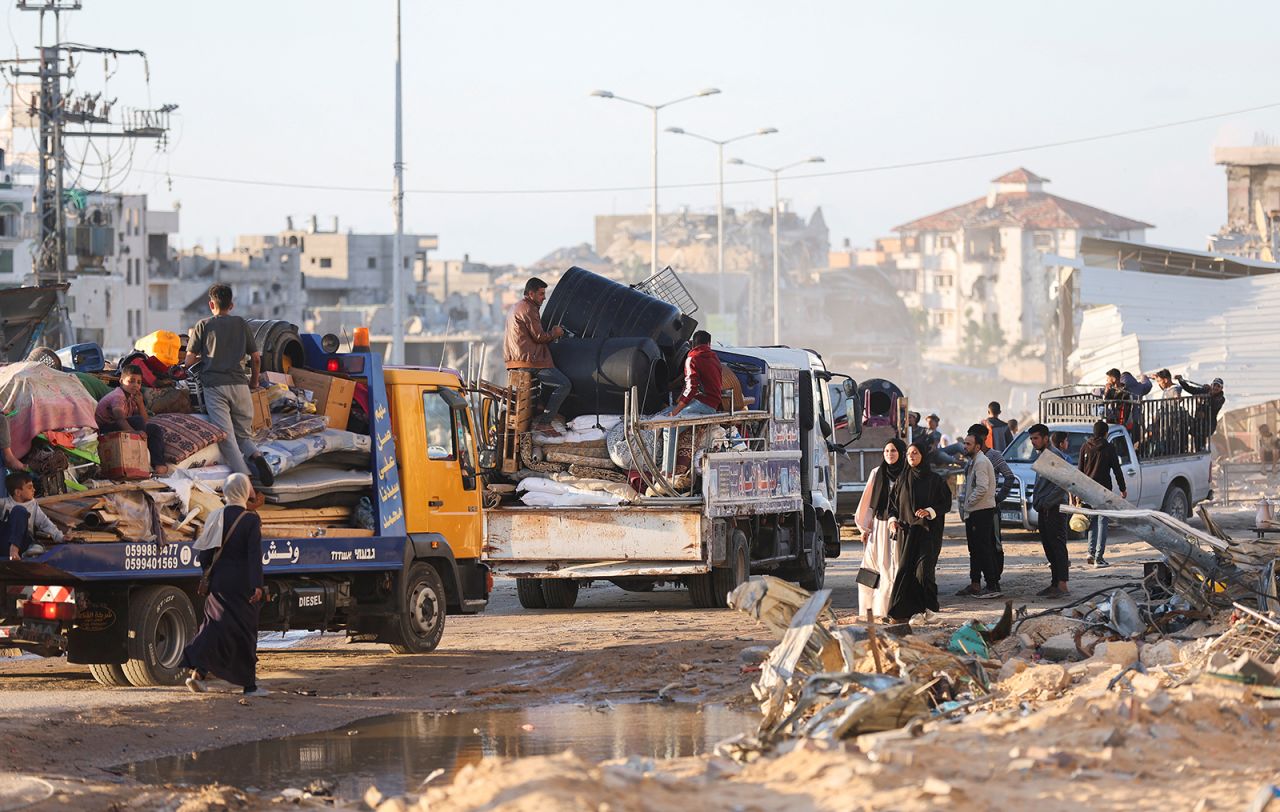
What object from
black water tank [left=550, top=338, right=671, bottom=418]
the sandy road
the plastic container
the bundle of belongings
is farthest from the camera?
black water tank [left=550, top=338, right=671, bottom=418]

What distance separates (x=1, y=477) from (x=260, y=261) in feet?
286

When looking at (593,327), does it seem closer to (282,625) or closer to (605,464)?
(605,464)

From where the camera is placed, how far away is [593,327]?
1978 centimetres

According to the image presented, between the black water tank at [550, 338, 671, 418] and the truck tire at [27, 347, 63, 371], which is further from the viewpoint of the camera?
the black water tank at [550, 338, 671, 418]

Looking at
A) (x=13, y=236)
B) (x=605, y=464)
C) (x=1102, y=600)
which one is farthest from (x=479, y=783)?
(x=13, y=236)

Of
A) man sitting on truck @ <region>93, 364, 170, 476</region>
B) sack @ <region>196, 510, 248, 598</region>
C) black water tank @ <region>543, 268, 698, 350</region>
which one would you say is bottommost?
sack @ <region>196, 510, 248, 598</region>

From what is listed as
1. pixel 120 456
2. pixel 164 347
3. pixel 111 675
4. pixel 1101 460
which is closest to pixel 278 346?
pixel 164 347

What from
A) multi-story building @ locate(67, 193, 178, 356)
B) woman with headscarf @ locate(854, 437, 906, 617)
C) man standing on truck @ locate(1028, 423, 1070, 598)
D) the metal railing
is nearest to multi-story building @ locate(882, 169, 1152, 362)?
multi-story building @ locate(67, 193, 178, 356)

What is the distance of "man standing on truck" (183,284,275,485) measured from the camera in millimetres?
13914

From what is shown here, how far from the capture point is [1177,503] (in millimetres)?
28984

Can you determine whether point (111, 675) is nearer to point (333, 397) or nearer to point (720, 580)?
point (333, 397)

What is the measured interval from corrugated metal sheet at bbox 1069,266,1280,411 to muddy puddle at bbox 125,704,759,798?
36.1 meters

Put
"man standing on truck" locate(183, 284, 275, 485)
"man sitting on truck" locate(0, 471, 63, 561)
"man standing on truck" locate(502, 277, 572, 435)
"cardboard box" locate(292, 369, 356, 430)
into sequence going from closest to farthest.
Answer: "man sitting on truck" locate(0, 471, 63, 561) → "man standing on truck" locate(183, 284, 275, 485) → "cardboard box" locate(292, 369, 356, 430) → "man standing on truck" locate(502, 277, 572, 435)

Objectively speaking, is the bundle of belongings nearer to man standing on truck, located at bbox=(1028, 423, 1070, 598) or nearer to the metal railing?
man standing on truck, located at bbox=(1028, 423, 1070, 598)
